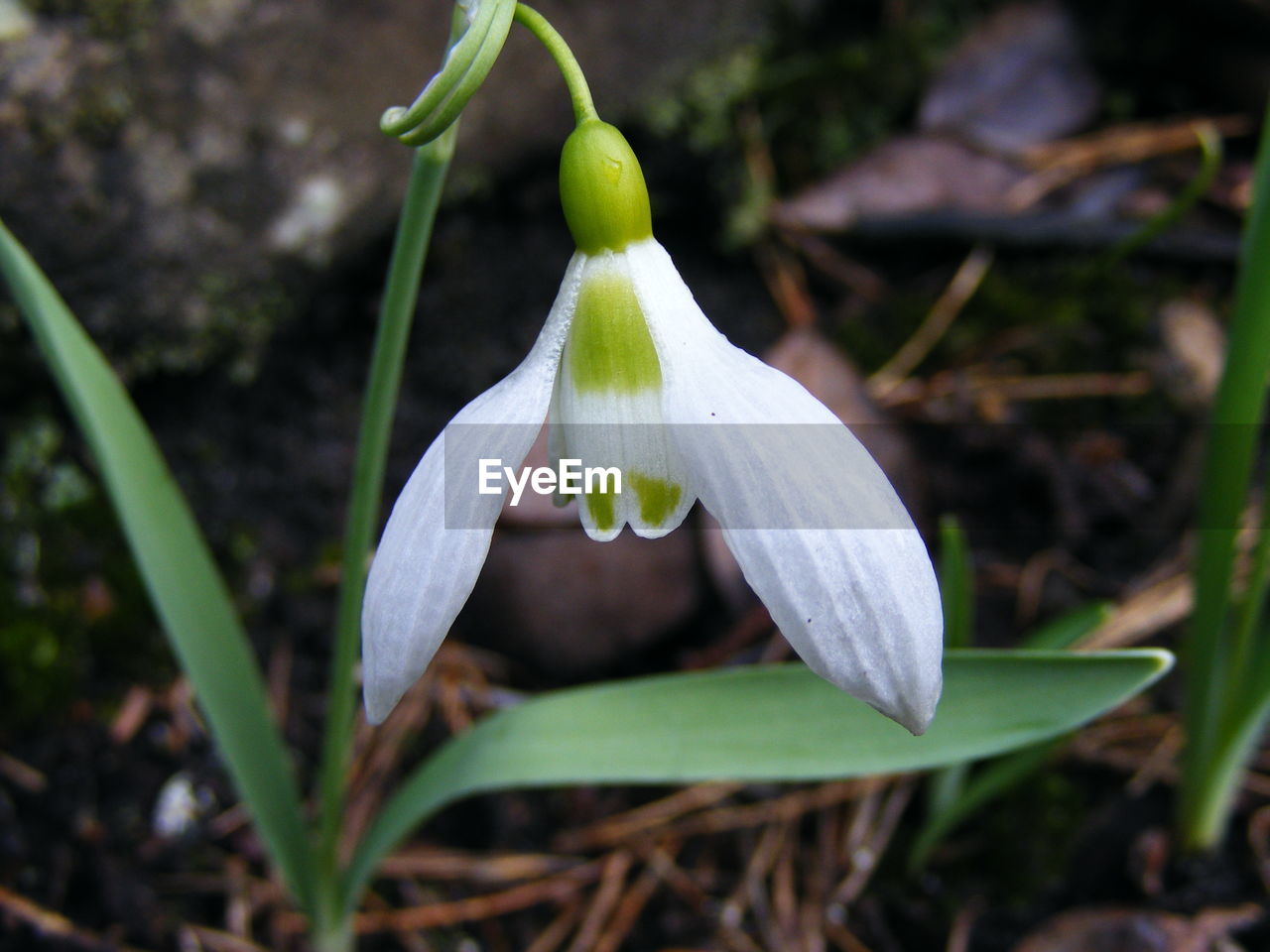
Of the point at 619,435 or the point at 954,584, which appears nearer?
the point at 619,435

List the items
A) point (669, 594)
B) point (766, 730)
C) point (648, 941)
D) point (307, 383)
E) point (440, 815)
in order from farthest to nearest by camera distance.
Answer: point (307, 383) → point (669, 594) → point (440, 815) → point (648, 941) → point (766, 730)

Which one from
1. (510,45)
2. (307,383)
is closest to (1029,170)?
(510,45)

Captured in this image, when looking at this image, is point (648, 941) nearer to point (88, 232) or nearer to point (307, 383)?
point (307, 383)

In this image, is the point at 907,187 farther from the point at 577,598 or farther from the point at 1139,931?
the point at 1139,931

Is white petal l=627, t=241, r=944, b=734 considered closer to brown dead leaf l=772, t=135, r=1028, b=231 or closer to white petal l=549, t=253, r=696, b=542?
white petal l=549, t=253, r=696, b=542

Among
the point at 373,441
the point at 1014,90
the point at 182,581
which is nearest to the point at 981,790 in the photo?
the point at 373,441

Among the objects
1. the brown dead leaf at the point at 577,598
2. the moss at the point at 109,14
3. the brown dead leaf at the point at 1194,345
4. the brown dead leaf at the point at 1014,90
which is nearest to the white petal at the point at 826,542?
the brown dead leaf at the point at 577,598
